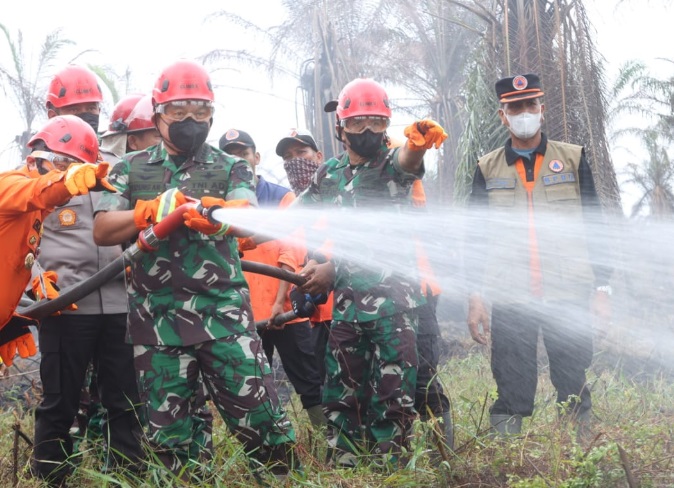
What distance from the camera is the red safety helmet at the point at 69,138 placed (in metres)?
4.39

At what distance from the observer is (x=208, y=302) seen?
387 centimetres

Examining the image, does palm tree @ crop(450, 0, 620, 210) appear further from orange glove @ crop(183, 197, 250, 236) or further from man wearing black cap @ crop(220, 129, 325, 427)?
orange glove @ crop(183, 197, 250, 236)

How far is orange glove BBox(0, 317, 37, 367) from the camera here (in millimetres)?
4422

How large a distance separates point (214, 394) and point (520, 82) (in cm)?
272

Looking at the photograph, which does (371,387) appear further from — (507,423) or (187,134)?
(187,134)

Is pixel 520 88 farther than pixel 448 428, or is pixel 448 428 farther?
pixel 520 88

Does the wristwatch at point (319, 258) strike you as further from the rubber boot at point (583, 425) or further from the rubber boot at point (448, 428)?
the rubber boot at point (583, 425)

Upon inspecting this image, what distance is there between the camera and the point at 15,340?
4.50 m

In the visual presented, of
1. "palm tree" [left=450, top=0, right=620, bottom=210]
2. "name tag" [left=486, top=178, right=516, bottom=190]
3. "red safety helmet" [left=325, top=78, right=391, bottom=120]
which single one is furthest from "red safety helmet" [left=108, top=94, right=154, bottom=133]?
"palm tree" [left=450, top=0, right=620, bottom=210]

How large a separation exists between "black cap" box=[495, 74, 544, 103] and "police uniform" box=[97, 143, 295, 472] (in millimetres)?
1995

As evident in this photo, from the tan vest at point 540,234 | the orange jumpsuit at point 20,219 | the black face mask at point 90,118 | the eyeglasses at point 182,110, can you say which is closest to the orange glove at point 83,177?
the orange jumpsuit at point 20,219

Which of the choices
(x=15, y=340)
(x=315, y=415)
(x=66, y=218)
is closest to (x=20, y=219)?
(x=66, y=218)

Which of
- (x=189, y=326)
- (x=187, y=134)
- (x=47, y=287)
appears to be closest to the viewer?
(x=189, y=326)

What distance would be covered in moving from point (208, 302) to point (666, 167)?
31.7 m
